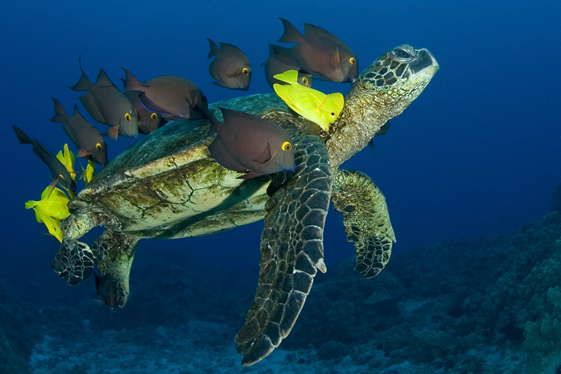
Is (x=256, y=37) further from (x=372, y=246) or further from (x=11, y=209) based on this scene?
(x=372, y=246)

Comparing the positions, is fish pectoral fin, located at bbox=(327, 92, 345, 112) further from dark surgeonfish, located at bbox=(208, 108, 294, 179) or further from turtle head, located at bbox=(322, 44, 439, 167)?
turtle head, located at bbox=(322, 44, 439, 167)

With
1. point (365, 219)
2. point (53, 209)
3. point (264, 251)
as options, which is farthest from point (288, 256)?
point (53, 209)

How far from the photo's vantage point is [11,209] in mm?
86000

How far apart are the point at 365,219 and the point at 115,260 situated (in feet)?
10.9

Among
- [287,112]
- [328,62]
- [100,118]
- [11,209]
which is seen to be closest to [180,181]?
[100,118]

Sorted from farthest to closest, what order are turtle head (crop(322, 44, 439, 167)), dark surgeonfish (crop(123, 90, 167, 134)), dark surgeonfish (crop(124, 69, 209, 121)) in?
turtle head (crop(322, 44, 439, 167)) < dark surgeonfish (crop(123, 90, 167, 134)) < dark surgeonfish (crop(124, 69, 209, 121))

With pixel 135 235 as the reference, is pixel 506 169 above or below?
below

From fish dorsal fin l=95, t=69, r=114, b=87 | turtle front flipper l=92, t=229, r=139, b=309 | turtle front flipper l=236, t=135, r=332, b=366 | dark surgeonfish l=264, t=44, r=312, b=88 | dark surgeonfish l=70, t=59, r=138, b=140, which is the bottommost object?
turtle front flipper l=92, t=229, r=139, b=309

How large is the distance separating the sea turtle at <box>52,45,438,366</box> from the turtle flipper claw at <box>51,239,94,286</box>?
0.5 inches

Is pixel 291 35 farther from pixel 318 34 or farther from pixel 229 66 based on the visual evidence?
pixel 229 66

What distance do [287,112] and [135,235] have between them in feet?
8.84

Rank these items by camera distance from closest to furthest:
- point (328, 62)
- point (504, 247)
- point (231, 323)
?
point (328, 62), point (504, 247), point (231, 323)

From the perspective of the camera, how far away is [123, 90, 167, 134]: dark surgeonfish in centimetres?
330

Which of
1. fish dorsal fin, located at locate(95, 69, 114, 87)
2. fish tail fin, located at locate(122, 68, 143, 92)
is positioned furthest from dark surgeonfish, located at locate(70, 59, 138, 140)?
fish tail fin, located at locate(122, 68, 143, 92)
